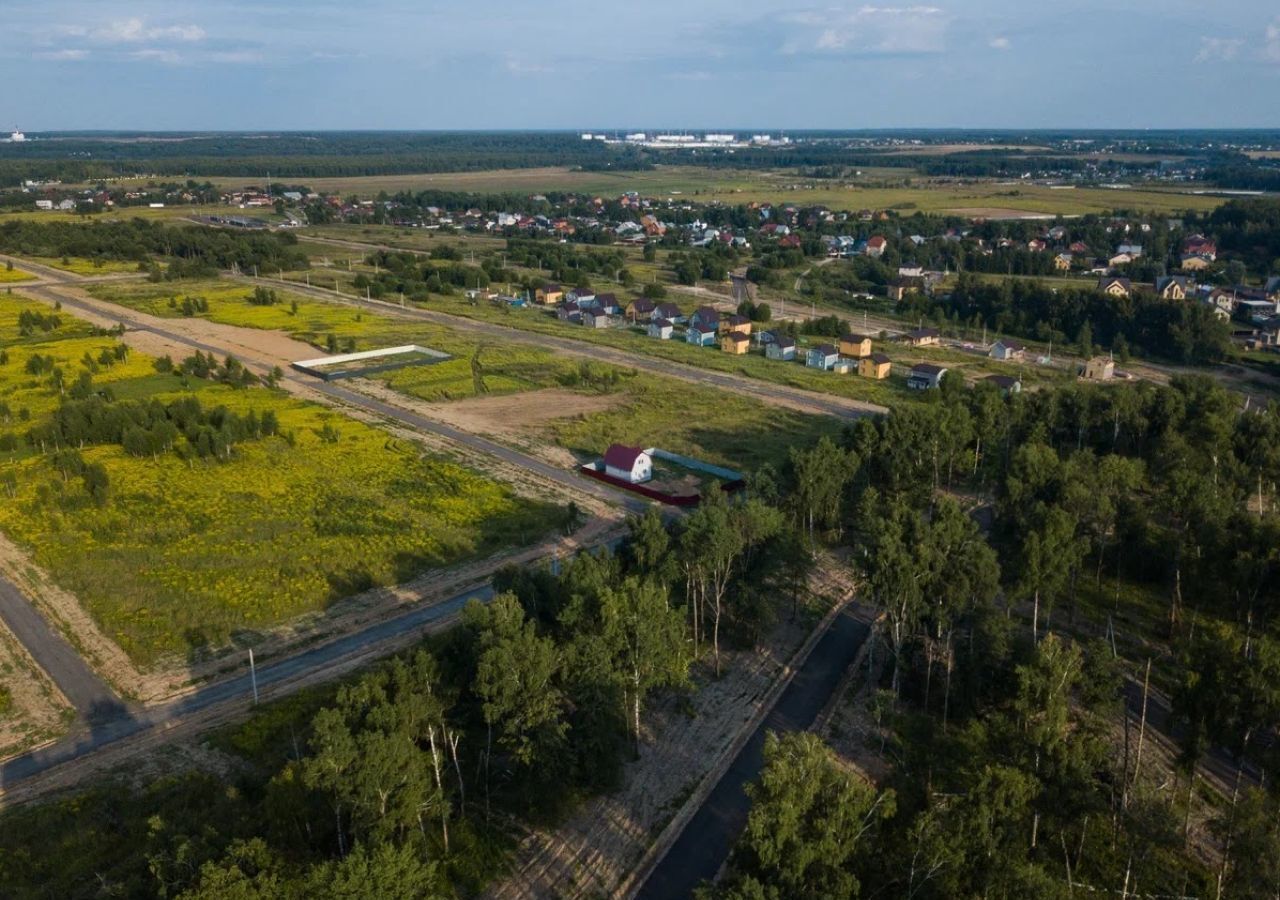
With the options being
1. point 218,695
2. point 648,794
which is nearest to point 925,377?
point 648,794

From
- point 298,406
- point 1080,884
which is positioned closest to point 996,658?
point 1080,884

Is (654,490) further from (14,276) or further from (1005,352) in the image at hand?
(14,276)

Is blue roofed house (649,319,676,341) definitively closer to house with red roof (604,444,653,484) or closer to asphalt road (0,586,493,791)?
house with red roof (604,444,653,484)

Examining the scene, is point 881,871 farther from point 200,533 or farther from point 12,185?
point 12,185

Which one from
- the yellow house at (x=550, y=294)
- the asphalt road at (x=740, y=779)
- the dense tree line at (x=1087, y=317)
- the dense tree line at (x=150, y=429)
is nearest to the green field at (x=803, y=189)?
the dense tree line at (x=1087, y=317)

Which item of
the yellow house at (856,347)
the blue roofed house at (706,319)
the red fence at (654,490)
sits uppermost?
the blue roofed house at (706,319)

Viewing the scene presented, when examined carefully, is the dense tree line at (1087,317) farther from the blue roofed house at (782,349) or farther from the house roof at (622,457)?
the house roof at (622,457)
